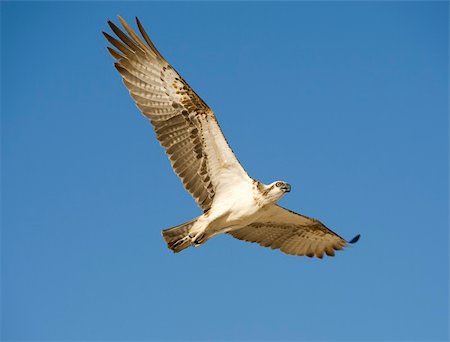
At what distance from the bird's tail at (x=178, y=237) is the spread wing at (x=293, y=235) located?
1.59 metres

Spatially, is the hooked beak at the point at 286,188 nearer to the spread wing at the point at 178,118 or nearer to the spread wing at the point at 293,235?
the spread wing at the point at 178,118

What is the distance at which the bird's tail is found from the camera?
41.9 ft

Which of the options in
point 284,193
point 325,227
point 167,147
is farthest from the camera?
point 325,227

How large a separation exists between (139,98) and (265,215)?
10.0ft

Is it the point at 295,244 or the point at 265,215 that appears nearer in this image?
the point at 265,215

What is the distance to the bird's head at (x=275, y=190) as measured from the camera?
486 inches

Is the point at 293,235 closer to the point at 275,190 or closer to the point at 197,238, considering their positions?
the point at 275,190

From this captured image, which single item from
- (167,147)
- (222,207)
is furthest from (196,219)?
(167,147)

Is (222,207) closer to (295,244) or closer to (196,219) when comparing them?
(196,219)

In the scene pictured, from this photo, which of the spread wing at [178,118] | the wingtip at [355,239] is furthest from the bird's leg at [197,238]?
the wingtip at [355,239]

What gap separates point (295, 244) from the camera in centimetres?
1480

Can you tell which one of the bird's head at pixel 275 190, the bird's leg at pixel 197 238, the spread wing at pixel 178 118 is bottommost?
the bird's leg at pixel 197 238

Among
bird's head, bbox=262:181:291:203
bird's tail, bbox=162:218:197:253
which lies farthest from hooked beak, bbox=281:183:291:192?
bird's tail, bbox=162:218:197:253

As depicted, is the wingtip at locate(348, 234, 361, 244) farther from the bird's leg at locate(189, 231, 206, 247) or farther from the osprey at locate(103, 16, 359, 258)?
the bird's leg at locate(189, 231, 206, 247)
